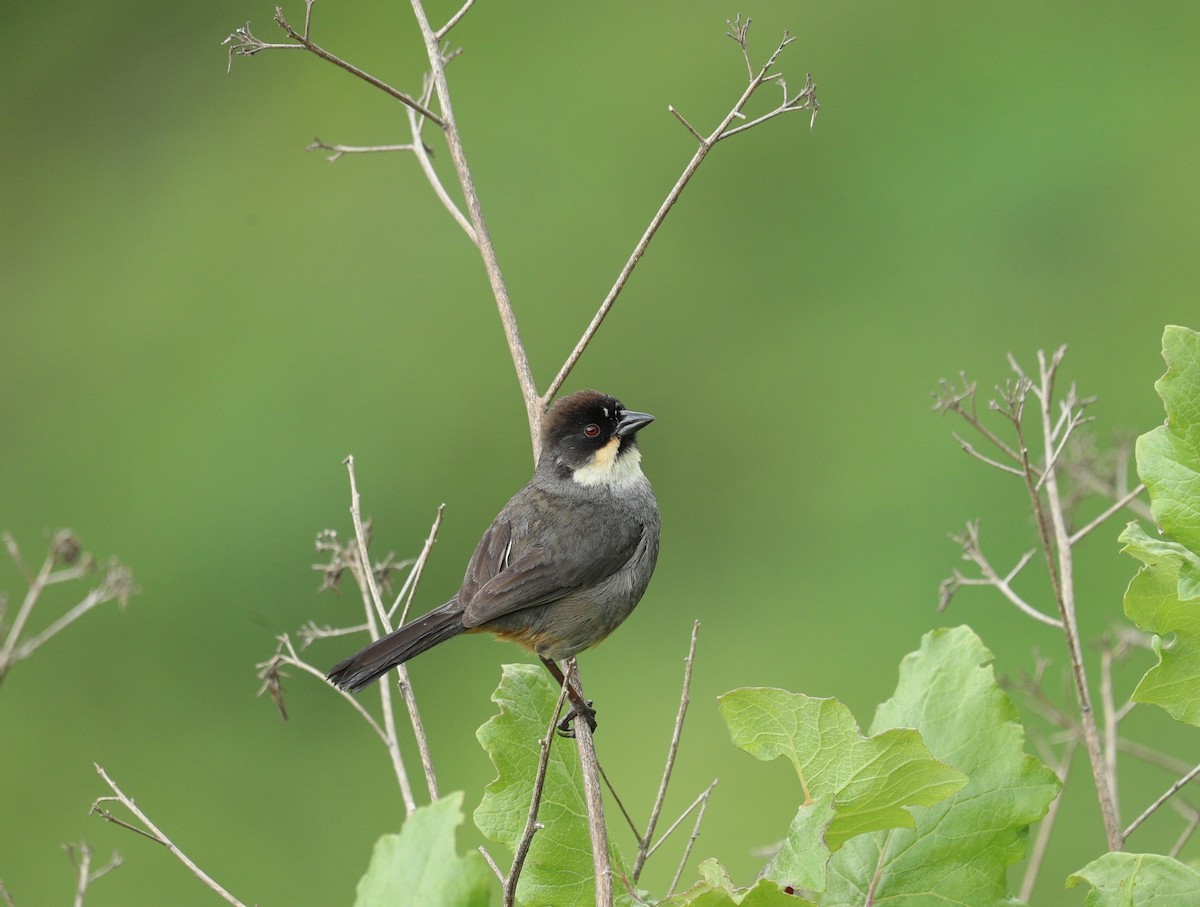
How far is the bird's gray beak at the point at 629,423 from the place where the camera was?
3.37 meters

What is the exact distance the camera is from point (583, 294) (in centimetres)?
661

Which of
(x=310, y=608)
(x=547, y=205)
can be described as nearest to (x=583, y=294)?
(x=547, y=205)

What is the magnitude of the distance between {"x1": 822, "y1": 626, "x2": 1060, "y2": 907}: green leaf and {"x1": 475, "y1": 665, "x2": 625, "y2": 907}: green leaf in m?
0.28

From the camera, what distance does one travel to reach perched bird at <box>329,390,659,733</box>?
3.05 metres

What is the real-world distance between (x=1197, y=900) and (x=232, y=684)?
17.5ft

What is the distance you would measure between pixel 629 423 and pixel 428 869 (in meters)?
2.37

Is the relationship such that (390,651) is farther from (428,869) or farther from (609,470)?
(428,869)

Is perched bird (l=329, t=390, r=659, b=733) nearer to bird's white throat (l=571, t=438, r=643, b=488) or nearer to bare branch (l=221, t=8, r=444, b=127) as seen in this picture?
bird's white throat (l=571, t=438, r=643, b=488)

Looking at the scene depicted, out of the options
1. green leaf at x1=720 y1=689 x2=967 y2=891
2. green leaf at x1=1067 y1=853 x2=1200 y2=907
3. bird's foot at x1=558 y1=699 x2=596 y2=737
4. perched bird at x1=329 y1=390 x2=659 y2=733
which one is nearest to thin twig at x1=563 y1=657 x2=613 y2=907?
green leaf at x1=720 y1=689 x2=967 y2=891

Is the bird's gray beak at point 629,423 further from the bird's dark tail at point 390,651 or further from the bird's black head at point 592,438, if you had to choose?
the bird's dark tail at point 390,651

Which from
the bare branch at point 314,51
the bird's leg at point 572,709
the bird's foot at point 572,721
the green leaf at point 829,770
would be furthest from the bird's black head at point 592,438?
the green leaf at point 829,770

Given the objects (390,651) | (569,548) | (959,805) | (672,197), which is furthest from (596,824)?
(569,548)

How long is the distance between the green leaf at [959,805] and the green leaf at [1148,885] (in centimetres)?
17

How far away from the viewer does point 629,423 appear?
3.38m
